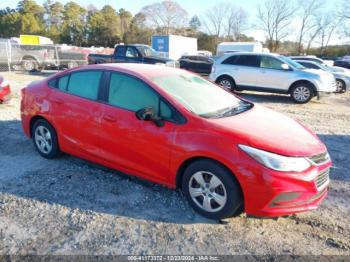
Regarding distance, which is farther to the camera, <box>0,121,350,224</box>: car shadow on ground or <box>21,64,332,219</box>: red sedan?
<box>0,121,350,224</box>: car shadow on ground

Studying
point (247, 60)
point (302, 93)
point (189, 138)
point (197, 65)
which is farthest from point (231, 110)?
point (197, 65)

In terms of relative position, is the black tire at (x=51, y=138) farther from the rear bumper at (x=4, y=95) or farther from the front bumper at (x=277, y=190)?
the rear bumper at (x=4, y=95)

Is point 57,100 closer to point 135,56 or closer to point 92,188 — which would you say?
point 92,188

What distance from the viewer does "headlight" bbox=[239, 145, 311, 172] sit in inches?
117

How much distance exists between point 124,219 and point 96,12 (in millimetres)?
61919

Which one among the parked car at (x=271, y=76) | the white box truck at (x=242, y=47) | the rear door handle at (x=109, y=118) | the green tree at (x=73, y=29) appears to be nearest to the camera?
the rear door handle at (x=109, y=118)

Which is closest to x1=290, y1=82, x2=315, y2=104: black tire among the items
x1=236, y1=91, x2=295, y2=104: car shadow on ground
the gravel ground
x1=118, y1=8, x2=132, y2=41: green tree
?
x1=236, y1=91, x2=295, y2=104: car shadow on ground

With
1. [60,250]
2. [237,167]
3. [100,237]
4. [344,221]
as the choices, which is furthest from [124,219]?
[344,221]

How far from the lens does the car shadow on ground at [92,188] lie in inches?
138

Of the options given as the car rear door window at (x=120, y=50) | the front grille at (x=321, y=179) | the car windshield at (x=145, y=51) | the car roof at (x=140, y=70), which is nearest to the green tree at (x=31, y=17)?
the car rear door window at (x=120, y=50)

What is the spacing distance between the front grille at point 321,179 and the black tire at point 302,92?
8.39 metres

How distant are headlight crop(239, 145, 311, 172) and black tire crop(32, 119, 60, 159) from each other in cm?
292

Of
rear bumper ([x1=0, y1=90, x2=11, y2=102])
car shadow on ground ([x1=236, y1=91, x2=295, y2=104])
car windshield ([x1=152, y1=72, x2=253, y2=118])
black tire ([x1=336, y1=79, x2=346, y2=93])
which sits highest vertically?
car windshield ([x1=152, y1=72, x2=253, y2=118])

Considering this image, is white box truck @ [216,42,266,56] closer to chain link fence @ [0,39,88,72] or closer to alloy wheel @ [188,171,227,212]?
chain link fence @ [0,39,88,72]
